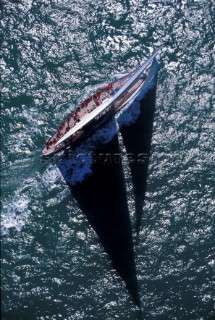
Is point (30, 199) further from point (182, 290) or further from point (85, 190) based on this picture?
point (182, 290)

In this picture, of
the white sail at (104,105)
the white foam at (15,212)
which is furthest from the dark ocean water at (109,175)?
the white sail at (104,105)

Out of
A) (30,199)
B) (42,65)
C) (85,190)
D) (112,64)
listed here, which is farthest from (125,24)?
(30,199)

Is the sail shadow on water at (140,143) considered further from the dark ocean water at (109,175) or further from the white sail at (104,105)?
the white sail at (104,105)

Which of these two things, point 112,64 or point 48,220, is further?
point 112,64

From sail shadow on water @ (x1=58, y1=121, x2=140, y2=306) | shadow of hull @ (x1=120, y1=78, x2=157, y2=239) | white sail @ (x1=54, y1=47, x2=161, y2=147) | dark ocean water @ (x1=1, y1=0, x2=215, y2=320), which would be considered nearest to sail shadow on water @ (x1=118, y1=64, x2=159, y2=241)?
shadow of hull @ (x1=120, y1=78, x2=157, y2=239)

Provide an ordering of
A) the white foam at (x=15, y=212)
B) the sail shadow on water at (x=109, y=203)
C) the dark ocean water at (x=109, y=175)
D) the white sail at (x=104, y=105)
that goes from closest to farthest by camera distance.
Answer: the dark ocean water at (x=109, y=175) → the sail shadow on water at (x=109, y=203) → the white foam at (x=15, y=212) → the white sail at (x=104, y=105)

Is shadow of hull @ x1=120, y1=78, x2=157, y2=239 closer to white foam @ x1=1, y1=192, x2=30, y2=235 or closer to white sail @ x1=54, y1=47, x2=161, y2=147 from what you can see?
white sail @ x1=54, y1=47, x2=161, y2=147

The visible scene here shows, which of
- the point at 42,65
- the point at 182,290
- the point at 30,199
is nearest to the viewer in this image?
the point at 182,290
